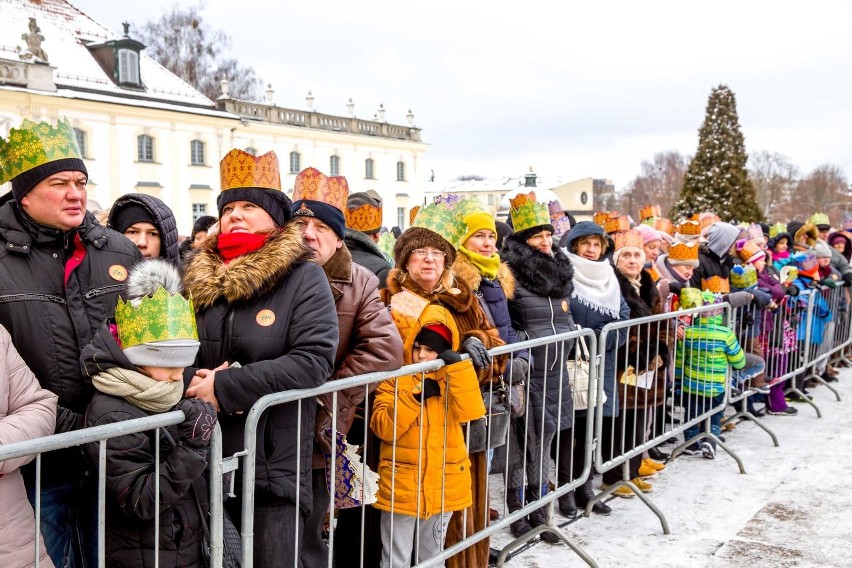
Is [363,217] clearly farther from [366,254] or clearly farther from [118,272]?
[118,272]

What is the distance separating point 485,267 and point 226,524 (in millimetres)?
2294

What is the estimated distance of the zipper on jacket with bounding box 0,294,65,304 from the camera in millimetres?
2622

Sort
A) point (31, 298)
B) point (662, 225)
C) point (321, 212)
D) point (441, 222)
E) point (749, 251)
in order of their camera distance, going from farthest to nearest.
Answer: point (662, 225)
point (749, 251)
point (441, 222)
point (321, 212)
point (31, 298)

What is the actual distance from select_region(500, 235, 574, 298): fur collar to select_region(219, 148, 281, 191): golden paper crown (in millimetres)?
2325

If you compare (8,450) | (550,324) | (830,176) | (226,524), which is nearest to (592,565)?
(550,324)

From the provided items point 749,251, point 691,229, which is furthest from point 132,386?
point 691,229

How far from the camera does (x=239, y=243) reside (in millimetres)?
2967

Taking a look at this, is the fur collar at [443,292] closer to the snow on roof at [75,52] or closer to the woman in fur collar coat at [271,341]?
the woman in fur collar coat at [271,341]

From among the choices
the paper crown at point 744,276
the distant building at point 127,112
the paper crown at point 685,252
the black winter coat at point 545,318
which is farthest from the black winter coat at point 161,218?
the distant building at point 127,112

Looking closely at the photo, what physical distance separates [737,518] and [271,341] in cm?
387

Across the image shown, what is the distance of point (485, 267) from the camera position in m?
4.43

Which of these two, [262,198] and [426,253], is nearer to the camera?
[262,198]

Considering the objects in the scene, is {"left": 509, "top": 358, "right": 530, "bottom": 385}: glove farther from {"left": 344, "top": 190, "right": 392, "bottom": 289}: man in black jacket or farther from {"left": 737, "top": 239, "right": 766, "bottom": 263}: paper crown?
{"left": 737, "top": 239, "right": 766, "bottom": 263}: paper crown

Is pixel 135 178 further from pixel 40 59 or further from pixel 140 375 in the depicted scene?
pixel 140 375
